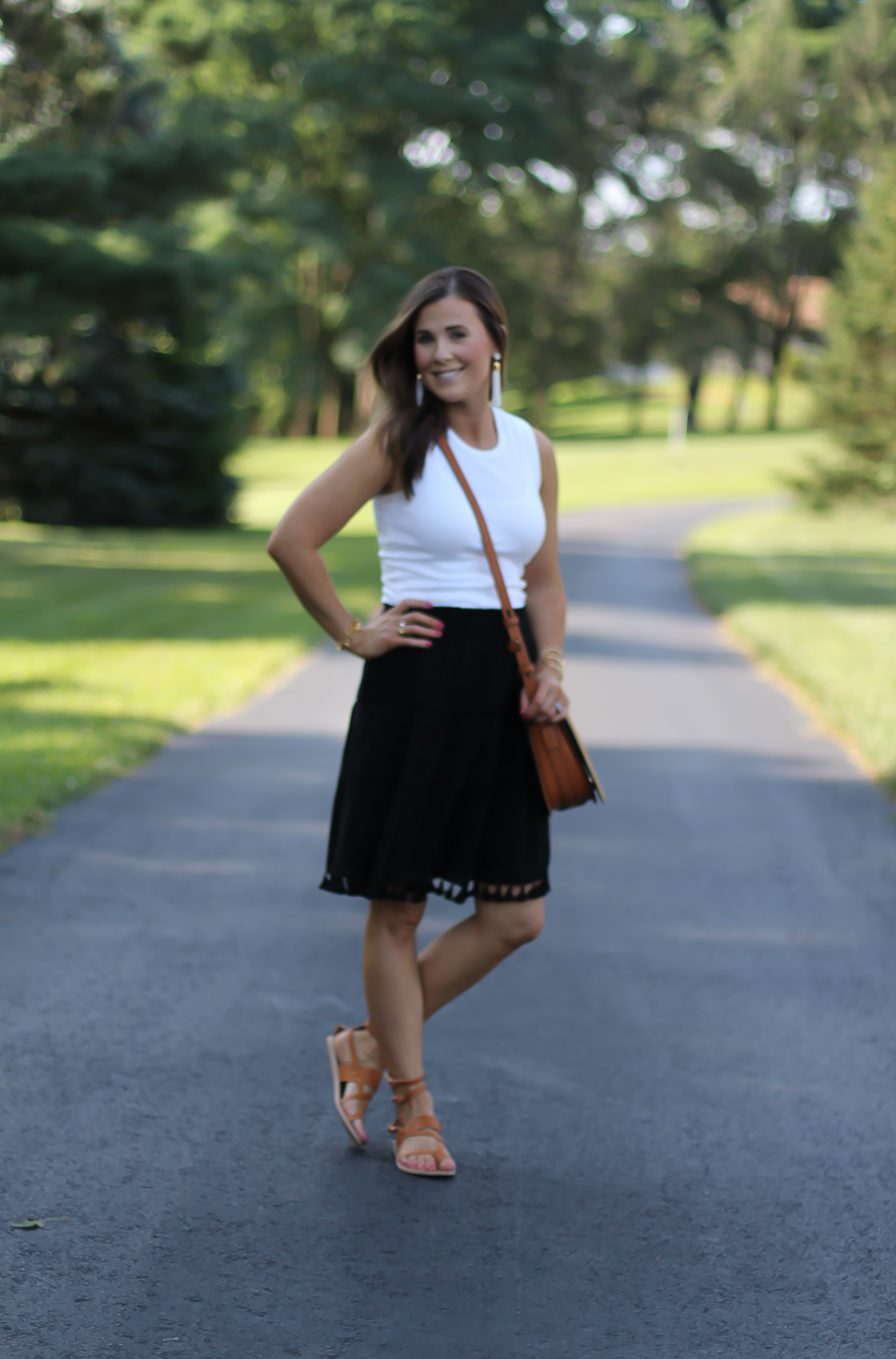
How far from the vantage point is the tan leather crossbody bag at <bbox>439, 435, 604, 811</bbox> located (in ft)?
10.7

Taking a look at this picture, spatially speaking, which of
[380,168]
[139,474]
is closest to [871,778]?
[139,474]

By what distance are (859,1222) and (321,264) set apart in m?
54.2

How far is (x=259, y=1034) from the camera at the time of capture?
4.08 meters

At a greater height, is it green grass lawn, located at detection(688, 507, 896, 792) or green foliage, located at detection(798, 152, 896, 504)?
green foliage, located at detection(798, 152, 896, 504)

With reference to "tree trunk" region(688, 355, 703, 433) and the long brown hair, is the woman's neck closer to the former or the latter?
the long brown hair

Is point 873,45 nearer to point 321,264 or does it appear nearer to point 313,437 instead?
point 321,264

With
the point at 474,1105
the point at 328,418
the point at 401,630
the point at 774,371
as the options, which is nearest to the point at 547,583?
the point at 401,630

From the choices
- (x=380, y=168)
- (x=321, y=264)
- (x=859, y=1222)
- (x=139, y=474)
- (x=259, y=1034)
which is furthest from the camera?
(x=321, y=264)

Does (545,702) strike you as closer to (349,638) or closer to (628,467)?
(349,638)

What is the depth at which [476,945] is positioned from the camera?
136 inches

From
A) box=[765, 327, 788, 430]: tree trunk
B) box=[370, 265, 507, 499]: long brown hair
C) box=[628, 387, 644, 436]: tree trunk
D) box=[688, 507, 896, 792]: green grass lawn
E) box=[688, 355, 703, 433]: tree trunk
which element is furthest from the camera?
box=[688, 355, 703, 433]: tree trunk

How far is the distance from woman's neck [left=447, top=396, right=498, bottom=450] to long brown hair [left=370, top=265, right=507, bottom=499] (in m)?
0.03

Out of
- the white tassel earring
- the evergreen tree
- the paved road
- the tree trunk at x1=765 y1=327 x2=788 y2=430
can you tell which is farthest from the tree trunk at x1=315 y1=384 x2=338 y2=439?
the white tassel earring

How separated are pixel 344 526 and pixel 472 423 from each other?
1.33 feet
